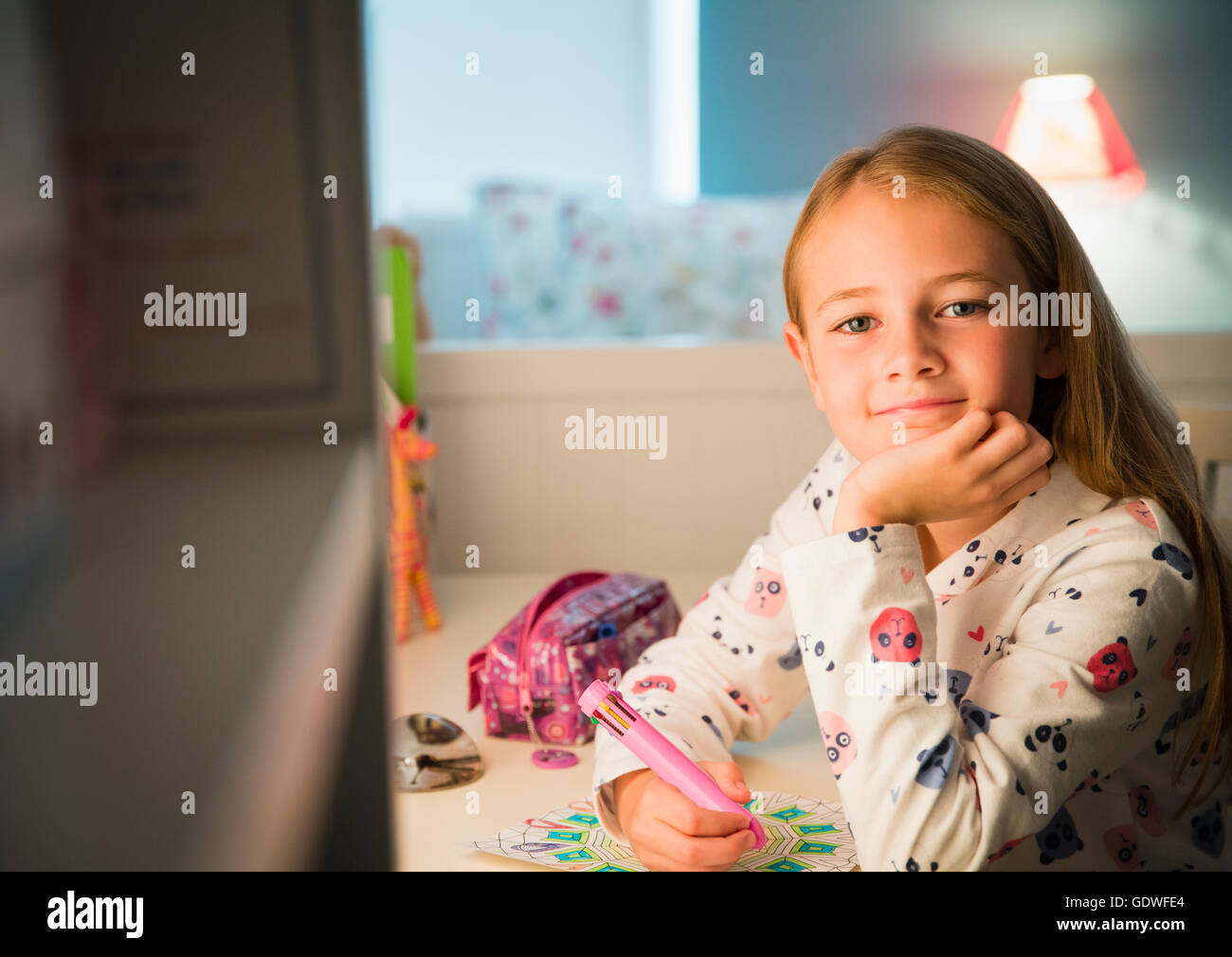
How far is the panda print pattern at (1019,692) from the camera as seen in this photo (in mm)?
383

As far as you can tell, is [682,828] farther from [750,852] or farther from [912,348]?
[912,348]

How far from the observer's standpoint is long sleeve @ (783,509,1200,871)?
38 cm

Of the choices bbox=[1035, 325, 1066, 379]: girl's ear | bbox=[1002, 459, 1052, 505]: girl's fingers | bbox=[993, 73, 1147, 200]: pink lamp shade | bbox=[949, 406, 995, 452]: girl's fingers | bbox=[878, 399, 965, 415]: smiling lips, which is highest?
bbox=[993, 73, 1147, 200]: pink lamp shade

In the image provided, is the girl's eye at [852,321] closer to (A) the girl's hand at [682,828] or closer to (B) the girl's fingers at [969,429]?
(B) the girl's fingers at [969,429]

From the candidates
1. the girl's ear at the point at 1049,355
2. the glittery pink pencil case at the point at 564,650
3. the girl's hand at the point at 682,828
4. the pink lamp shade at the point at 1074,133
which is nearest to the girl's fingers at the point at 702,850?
the girl's hand at the point at 682,828

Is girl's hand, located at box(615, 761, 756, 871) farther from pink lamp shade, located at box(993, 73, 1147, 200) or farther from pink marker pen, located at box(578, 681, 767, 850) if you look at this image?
pink lamp shade, located at box(993, 73, 1147, 200)

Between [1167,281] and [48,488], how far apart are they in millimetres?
665

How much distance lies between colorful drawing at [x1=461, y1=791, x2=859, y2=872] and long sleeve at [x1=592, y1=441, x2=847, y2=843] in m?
0.05

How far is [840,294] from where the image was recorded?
1.41 ft

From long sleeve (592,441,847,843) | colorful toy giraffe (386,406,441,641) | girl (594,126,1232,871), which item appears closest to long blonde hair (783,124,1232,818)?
girl (594,126,1232,871)

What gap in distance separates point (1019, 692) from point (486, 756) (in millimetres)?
270

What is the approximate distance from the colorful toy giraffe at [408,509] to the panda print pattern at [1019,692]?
288 mm
